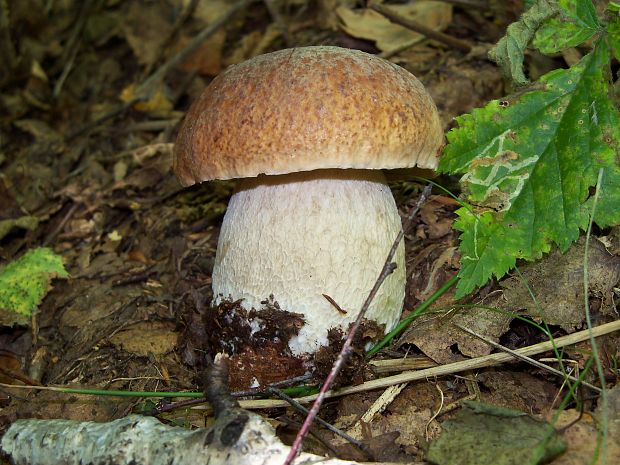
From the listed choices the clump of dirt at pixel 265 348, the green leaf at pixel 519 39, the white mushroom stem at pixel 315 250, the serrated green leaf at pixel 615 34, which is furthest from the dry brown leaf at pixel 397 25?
the clump of dirt at pixel 265 348

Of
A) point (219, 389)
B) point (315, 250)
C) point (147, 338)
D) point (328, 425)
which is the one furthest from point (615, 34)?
point (147, 338)

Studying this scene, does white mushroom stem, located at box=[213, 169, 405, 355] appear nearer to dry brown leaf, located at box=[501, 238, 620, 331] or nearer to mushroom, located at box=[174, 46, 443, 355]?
mushroom, located at box=[174, 46, 443, 355]

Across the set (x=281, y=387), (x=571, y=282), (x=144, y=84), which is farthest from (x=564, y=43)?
(x=144, y=84)

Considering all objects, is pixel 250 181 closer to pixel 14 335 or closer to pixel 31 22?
pixel 14 335

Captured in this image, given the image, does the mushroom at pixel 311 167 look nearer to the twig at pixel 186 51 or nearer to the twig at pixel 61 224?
the twig at pixel 61 224

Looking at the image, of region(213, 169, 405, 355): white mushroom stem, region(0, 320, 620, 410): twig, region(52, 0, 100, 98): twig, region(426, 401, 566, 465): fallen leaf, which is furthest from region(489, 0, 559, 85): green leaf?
region(52, 0, 100, 98): twig
